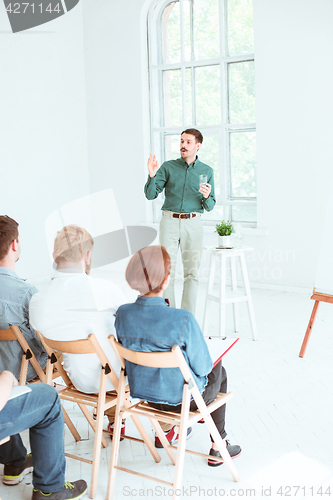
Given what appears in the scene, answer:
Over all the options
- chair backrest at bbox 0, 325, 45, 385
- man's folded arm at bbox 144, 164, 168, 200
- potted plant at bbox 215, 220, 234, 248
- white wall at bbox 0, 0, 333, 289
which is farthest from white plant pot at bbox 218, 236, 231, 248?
chair backrest at bbox 0, 325, 45, 385

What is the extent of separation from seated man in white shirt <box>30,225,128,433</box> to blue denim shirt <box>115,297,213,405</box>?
6.5 inches

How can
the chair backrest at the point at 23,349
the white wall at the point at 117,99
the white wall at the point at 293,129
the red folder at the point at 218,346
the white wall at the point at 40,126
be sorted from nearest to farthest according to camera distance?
the red folder at the point at 218,346 < the chair backrest at the point at 23,349 < the white wall at the point at 293,129 < the white wall at the point at 40,126 < the white wall at the point at 117,99

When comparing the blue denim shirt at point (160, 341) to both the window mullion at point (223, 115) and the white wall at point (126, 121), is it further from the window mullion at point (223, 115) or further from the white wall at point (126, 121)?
the window mullion at point (223, 115)

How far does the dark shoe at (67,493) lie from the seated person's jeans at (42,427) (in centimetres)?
2

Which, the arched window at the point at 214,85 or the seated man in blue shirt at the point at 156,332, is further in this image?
the arched window at the point at 214,85

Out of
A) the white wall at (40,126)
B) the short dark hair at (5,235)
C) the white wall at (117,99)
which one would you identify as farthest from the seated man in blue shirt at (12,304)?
the white wall at (117,99)

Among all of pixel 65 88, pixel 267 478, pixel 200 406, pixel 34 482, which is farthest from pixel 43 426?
pixel 65 88

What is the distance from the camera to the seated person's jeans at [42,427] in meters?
1.87

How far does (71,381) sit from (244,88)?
449cm

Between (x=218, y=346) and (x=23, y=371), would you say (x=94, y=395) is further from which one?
(x=218, y=346)

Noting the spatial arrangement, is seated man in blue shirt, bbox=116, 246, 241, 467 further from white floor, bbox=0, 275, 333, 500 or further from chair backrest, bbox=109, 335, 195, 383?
white floor, bbox=0, 275, 333, 500

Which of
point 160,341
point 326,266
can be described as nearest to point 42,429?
point 160,341

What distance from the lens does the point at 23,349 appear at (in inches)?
93.0

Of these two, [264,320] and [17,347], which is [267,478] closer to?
[17,347]
